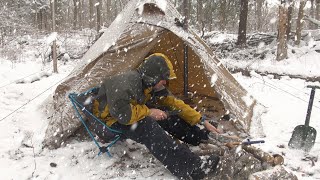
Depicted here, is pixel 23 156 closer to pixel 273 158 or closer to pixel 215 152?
pixel 215 152

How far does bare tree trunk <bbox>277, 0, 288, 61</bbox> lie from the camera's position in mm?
11102

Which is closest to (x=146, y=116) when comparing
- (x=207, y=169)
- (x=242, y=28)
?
(x=207, y=169)

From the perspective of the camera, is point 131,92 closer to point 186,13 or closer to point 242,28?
point 186,13

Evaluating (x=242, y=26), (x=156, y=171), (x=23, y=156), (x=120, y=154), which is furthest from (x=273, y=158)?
(x=242, y=26)

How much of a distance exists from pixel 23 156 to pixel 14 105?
2294 millimetres

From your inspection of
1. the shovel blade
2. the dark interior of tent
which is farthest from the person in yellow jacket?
the dark interior of tent

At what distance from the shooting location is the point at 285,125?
490cm

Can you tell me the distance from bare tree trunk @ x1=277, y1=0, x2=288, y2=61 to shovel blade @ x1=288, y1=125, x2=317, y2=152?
8161 mm

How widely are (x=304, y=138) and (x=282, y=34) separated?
856 cm

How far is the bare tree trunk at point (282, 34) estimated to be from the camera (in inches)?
437

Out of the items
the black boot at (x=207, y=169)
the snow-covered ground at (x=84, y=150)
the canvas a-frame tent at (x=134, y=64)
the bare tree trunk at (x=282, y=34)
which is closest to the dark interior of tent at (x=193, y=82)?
the canvas a-frame tent at (x=134, y=64)

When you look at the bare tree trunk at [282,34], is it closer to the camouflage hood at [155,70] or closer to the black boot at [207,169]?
the camouflage hood at [155,70]

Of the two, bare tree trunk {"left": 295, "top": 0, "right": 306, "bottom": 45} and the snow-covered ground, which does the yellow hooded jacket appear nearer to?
the snow-covered ground

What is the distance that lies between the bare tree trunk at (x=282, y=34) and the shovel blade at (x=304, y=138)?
8.16 metres
